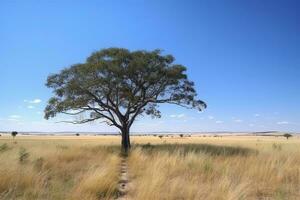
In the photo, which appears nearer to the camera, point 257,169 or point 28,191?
point 28,191

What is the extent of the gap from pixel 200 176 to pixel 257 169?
2.01 meters

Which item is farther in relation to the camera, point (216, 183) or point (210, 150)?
point (210, 150)

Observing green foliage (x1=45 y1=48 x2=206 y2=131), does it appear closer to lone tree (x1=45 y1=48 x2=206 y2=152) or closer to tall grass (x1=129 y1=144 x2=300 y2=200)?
lone tree (x1=45 y1=48 x2=206 y2=152)

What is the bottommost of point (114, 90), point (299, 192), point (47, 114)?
point (299, 192)

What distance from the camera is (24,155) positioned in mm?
14070

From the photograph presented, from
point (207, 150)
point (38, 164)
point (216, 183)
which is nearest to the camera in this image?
point (216, 183)

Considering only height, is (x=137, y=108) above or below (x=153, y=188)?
above

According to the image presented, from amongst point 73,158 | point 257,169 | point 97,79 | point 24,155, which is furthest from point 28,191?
point 97,79

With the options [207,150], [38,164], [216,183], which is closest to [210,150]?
[207,150]

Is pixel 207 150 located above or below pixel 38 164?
above

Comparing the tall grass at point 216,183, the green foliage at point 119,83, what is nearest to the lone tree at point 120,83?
the green foliage at point 119,83

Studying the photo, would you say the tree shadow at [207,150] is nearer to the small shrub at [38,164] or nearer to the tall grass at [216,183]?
the tall grass at [216,183]

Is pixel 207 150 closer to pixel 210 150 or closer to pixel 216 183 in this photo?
pixel 210 150

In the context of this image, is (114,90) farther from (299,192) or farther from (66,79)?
(299,192)
